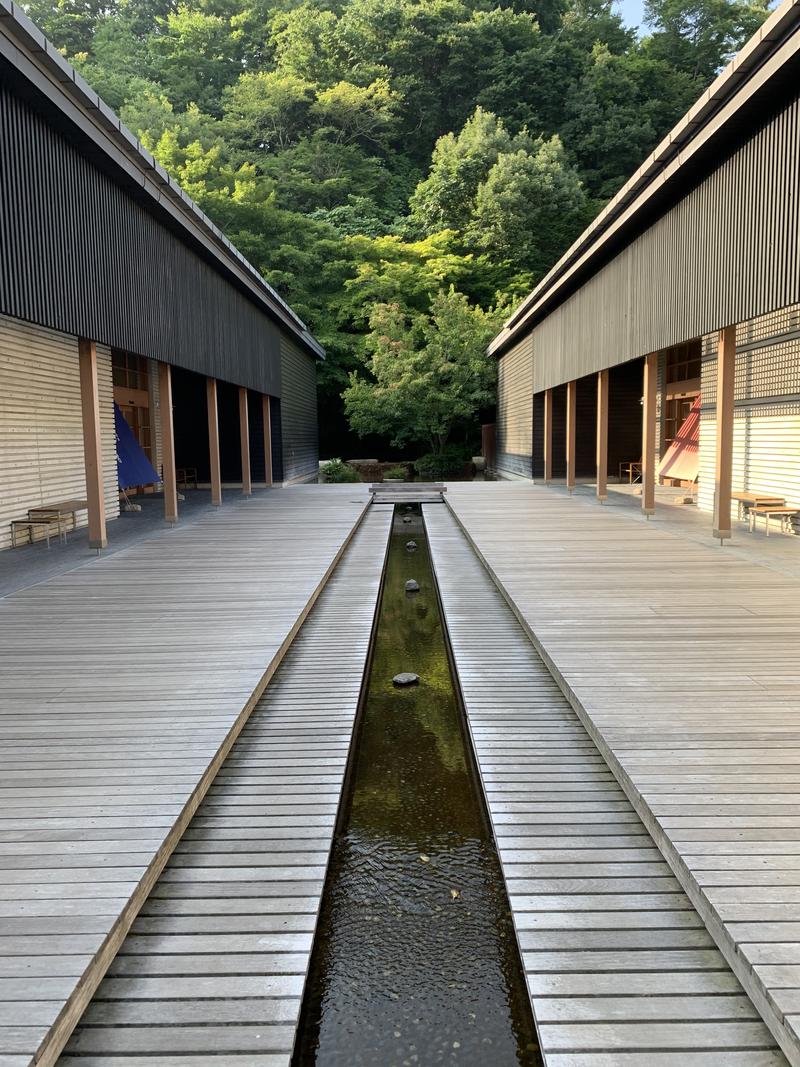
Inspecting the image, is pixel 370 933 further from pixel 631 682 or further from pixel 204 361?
pixel 204 361

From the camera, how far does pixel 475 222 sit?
3184cm

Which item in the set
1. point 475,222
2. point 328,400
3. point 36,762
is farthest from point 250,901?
point 475,222

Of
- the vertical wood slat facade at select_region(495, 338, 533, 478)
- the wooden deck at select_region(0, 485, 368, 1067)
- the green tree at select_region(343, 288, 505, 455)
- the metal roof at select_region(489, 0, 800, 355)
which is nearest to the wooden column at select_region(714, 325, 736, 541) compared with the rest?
the metal roof at select_region(489, 0, 800, 355)

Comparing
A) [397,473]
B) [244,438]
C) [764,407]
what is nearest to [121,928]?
[764,407]

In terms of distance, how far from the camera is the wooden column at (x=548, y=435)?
18.0 meters

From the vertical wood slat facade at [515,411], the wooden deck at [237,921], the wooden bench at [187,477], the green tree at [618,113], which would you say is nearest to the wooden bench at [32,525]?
the wooden deck at [237,921]

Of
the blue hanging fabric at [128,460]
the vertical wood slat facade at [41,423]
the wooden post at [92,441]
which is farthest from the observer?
the blue hanging fabric at [128,460]

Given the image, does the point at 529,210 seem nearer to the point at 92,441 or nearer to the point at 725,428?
the point at 725,428

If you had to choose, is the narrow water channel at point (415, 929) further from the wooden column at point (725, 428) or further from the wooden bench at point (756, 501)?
the wooden bench at point (756, 501)

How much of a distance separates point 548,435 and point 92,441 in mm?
11832

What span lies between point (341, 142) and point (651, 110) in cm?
1337

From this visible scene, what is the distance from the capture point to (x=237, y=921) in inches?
99.4

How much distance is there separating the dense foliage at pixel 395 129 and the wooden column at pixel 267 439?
5936mm

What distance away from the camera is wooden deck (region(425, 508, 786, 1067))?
2.00m
